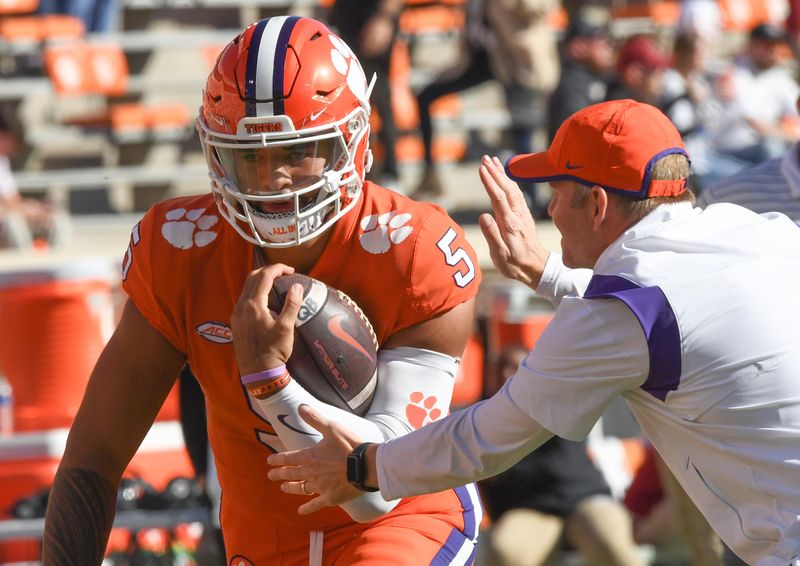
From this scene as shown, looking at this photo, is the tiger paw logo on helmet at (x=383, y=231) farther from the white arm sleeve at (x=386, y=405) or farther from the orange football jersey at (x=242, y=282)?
the white arm sleeve at (x=386, y=405)

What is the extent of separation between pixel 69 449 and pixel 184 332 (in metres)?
0.38

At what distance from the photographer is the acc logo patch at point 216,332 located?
9.23ft

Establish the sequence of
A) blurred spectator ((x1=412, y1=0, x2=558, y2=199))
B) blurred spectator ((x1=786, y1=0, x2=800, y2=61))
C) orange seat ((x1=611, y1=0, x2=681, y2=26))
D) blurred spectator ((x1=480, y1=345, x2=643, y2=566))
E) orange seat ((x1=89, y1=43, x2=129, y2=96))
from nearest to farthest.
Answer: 1. blurred spectator ((x1=480, y1=345, x2=643, y2=566))
2. blurred spectator ((x1=412, y1=0, x2=558, y2=199))
3. blurred spectator ((x1=786, y1=0, x2=800, y2=61))
4. orange seat ((x1=89, y1=43, x2=129, y2=96))
5. orange seat ((x1=611, y1=0, x2=681, y2=26))

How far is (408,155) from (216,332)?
702cm

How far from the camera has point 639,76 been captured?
7809 millimetres

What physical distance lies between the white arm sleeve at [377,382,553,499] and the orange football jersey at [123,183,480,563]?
0.30m

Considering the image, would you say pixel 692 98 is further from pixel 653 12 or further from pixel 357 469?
pixel 357 469

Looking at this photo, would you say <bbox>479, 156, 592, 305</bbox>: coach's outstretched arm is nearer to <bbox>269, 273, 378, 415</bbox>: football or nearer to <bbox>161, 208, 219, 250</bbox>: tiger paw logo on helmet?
<bbox>269, 273, 378, 415</bbox>: football

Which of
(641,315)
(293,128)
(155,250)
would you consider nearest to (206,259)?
(155,250)

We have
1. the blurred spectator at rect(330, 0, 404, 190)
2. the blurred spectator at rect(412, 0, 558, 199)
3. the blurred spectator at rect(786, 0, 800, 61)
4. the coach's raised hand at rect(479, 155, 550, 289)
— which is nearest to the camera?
the coach's raised hand at rect(479, 155, 550, 289)

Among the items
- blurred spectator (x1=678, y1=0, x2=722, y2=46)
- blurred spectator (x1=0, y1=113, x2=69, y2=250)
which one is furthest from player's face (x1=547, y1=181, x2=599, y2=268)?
blurred spectator (x1=0, y1=113, x2=69, y2=250)

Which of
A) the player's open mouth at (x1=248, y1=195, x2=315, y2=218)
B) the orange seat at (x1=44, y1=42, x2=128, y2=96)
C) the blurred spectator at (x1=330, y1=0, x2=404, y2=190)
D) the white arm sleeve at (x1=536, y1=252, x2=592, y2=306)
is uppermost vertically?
the player's open mouth at (x1=248, y1=195, x2=315, y2=218)

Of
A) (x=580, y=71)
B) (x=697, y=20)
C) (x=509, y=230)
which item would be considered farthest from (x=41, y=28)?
(x=509, y=230)

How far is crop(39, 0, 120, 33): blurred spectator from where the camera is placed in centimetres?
1012
